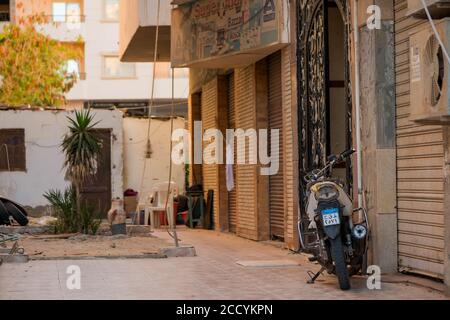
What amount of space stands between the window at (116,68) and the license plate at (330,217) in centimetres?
3330

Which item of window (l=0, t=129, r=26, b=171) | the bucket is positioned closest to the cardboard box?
window (l=0, t=129, r=26, b=171)

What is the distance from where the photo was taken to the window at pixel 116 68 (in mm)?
41625

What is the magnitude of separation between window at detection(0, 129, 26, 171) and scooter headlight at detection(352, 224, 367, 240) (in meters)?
16.7

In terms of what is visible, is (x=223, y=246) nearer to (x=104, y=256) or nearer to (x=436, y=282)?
(x=104, y=256)

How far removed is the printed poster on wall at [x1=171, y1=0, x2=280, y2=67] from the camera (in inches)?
556

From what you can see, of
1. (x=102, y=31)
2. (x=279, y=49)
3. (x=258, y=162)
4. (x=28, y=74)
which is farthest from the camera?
(x=102, y=31)

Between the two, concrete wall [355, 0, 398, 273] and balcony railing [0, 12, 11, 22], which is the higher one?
balcony railing [0, 12, 11, 22]

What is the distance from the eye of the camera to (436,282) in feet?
30.7

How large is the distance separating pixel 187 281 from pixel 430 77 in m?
3.65

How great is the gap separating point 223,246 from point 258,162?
5.33 feet

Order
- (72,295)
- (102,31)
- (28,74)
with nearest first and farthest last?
(72,295)
(28,74)
(102,31)

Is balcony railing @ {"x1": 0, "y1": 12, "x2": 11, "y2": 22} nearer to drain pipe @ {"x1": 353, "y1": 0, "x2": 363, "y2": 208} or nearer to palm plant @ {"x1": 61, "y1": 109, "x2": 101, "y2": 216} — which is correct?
palm plant @ {"x1": 61, "y1": 109, "x2": 101, "y2": 216}

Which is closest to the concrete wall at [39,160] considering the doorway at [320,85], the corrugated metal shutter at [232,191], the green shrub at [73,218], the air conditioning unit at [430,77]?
the corrugated metal shutter at [232,191]

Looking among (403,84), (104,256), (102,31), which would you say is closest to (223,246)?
(104,256)
